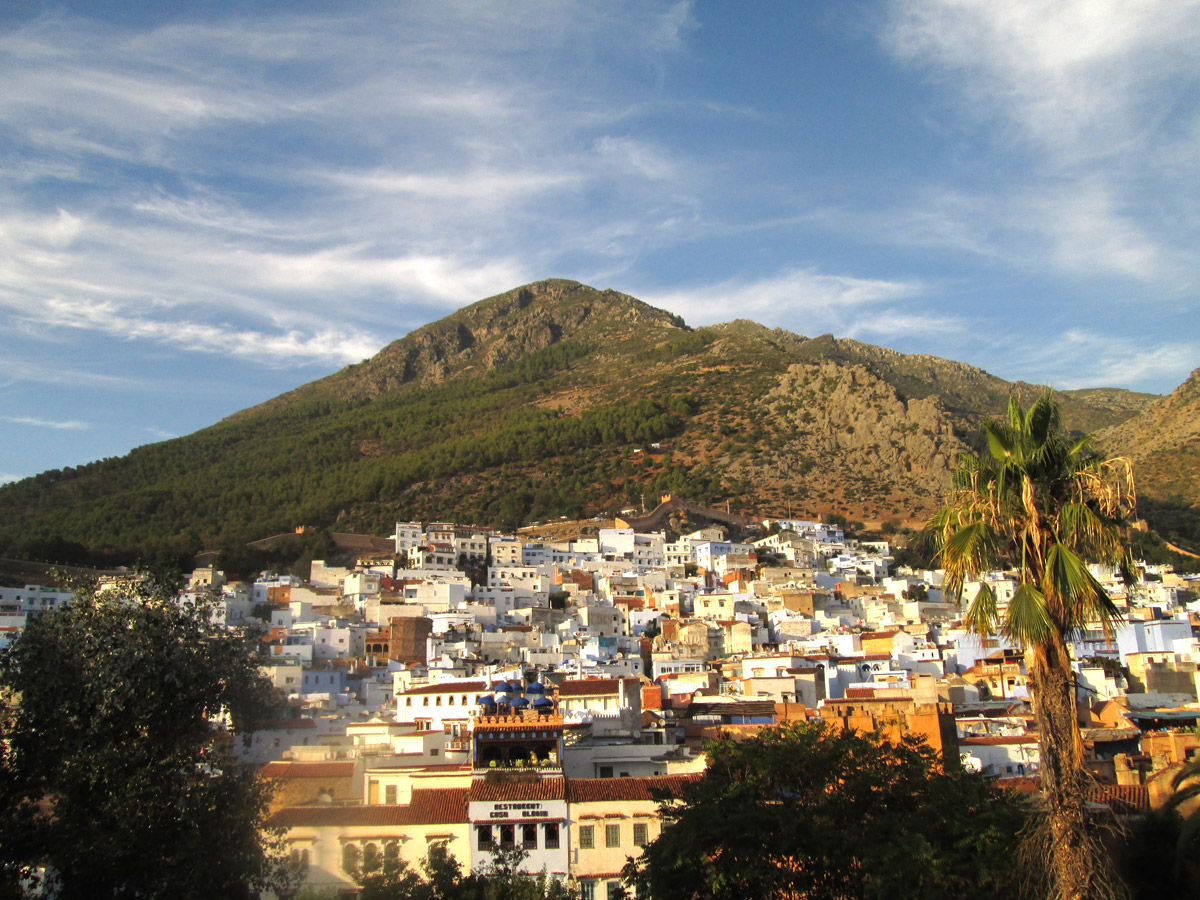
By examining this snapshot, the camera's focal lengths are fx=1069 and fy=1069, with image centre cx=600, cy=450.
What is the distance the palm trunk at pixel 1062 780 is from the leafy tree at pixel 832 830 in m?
2.64

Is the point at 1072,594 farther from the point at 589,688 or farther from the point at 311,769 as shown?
the point at 589,688

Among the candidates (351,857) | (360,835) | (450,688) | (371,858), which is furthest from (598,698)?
(371,858)

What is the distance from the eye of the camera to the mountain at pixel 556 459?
344ft

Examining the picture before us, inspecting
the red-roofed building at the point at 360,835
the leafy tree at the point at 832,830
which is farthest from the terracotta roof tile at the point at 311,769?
the leafy tree at the point at 832,830

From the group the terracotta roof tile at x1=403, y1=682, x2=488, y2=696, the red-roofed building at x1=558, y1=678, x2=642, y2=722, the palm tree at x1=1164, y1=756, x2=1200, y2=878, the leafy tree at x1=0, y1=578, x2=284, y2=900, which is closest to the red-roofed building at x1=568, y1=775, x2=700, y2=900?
the leafy tree at x1=0, y1=578, x2=284, y2=900

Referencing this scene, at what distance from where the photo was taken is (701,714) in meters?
37.2

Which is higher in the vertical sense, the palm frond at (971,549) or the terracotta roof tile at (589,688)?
the palm frond at (971,549)

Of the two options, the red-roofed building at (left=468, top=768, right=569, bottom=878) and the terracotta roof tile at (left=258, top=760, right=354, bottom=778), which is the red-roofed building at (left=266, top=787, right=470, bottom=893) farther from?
the terracotta roof tile at (left=258, top=760, right=354, bottom=778)

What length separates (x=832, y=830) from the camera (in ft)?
46.4

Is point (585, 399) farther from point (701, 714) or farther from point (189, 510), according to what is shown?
point (701, 714)

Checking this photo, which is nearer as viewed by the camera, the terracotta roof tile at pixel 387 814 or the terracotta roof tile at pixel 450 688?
the terracotta roof tile at pixel 387 814

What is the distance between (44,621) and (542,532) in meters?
80.8

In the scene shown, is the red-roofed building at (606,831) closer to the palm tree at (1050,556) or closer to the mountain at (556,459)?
the palm tree at (1050,556)

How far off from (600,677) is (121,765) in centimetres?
2942
